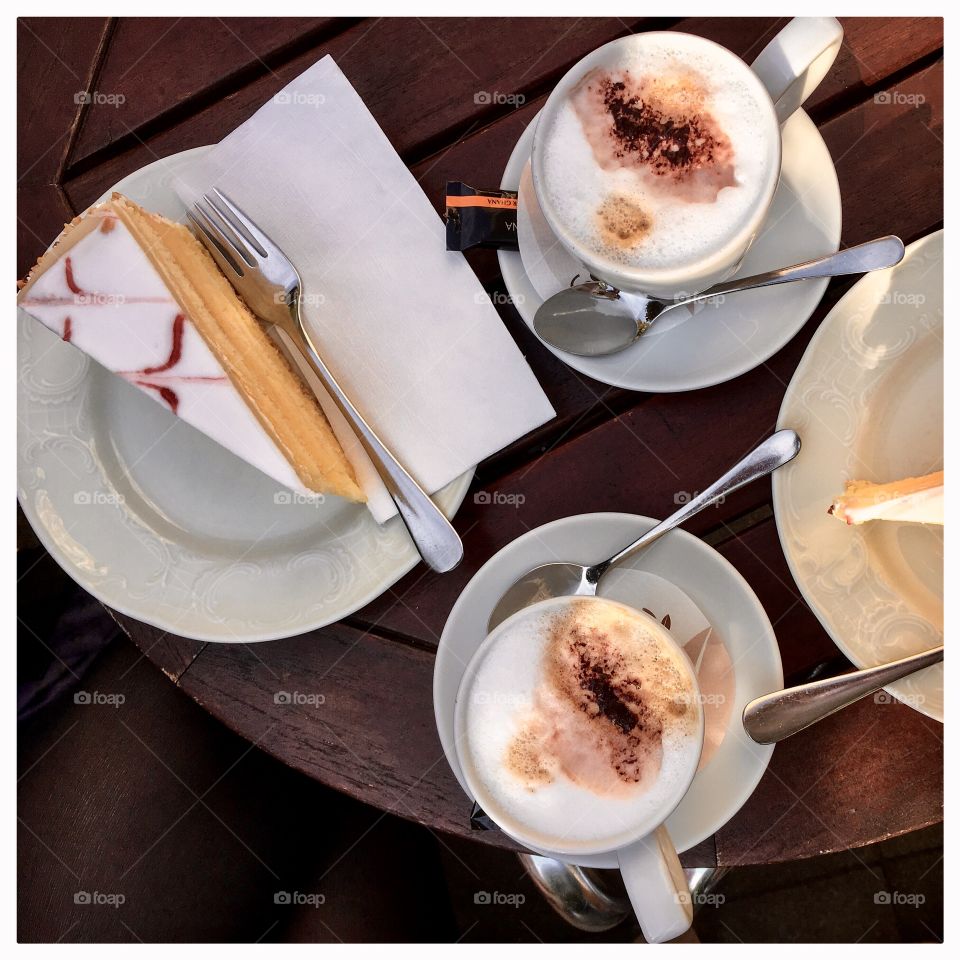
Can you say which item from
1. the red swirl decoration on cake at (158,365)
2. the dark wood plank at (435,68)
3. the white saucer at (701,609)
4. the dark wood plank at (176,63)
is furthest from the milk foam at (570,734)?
the dark wood plank at (176,63)

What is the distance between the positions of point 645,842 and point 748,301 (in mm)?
563

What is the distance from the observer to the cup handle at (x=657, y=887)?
70cm

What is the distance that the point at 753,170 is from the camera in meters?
0.74

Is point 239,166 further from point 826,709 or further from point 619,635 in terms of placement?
point 826,709

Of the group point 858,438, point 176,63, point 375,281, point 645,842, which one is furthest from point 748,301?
point 176,63

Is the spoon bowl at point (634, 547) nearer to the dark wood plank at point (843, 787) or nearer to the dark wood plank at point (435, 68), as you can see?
the dark wood plank at point (843, 787)

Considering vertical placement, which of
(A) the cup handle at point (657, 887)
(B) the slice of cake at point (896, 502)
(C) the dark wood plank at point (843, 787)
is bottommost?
(C) the dark wood plank at point (843, 787)

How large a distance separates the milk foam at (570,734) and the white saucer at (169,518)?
20 cm

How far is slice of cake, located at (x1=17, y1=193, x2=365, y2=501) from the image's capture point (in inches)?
36.0

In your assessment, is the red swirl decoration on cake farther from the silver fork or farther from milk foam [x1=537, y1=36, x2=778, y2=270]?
milk foam [x1=537, y1=36, x2=778, y2=270]

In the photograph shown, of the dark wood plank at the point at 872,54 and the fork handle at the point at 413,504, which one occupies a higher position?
the dark wood plank at the point at 872,54

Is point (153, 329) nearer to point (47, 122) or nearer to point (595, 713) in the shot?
point (47, 122)

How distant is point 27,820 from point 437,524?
0.77 meters

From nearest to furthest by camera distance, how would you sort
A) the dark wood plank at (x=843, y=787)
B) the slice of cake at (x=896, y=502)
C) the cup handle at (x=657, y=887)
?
1. the cup handle at (x=657, y=887)
2. the slice of cake at (x=896, y=502)
3. the dark wood plank at (x=843, y=787)
